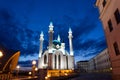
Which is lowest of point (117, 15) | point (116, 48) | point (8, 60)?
point (8, 60)

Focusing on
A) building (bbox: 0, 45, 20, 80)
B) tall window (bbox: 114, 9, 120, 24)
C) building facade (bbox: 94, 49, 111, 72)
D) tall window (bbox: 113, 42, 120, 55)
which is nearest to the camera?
tall window (bbox: 114, 9, 120, 24)

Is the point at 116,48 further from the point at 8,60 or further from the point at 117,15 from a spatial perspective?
the point at 8,60

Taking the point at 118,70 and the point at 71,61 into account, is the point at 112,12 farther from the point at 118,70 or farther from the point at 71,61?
the point at 71,61

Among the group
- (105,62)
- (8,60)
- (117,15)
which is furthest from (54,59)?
(117,15)

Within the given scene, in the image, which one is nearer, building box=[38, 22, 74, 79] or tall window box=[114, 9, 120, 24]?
tall window box=[114, 9, 120, 24]

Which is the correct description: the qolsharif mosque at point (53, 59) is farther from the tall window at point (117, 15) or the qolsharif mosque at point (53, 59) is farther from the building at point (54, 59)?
the tall window at point (117, 15)

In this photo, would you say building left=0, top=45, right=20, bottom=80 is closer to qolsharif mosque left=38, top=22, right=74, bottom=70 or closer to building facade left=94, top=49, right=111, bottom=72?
qolsharif mosque left=38, top=22, right=74, bottom=70

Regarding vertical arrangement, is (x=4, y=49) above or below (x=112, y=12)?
below

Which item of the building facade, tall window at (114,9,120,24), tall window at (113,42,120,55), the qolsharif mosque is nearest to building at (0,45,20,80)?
tall window at (113,42,120,55)

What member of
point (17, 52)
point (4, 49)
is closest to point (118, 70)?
point (17, 52)

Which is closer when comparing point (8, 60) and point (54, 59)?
point (8, 60)

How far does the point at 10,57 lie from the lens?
78.3ft

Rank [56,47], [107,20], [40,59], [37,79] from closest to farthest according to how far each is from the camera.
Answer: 1. [107,20]
2. [37,79]
3. [40,59]
4. [56,47]

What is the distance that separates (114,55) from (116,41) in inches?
72.9
